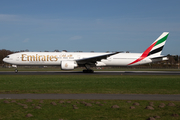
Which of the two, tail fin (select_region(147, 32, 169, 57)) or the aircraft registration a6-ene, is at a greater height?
tail fin (select_region(147, 32, 169, 57))

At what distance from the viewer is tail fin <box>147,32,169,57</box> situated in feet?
128

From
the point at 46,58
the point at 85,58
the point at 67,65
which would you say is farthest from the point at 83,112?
the point at 46,58

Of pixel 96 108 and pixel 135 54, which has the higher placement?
pixel 135 54

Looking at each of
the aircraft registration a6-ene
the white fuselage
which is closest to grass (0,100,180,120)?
the aircraft registration a6-ene

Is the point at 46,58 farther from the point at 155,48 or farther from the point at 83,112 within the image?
the point at 83,112

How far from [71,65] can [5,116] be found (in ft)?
86.1

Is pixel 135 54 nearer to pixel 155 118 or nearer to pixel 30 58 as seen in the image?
pixel 30 58

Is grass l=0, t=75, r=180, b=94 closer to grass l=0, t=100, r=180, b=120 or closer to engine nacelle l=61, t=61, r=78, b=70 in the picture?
grass l=0, t=100, r=180, b=120

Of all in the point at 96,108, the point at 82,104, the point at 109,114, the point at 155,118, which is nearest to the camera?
the point at 155,118

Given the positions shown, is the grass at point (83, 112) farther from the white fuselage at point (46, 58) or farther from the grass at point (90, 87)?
the white fuselage at point (46, 58)

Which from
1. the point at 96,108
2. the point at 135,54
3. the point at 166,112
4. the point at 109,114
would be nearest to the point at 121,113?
the point at 109,114

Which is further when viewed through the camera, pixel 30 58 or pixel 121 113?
pixel 30 58

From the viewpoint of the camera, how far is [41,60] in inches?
1399

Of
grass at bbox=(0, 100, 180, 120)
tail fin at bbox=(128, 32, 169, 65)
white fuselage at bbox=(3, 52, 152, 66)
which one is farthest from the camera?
tail fin at bbox=(128, 32, 169, 65)
